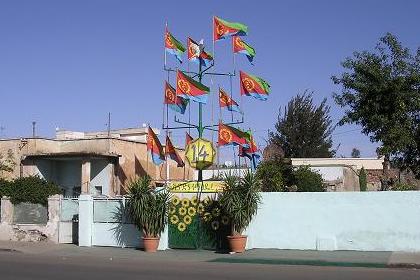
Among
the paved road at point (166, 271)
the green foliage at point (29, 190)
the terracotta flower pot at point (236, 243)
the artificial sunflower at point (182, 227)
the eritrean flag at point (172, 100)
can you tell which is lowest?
the paved road at point (166, 271)

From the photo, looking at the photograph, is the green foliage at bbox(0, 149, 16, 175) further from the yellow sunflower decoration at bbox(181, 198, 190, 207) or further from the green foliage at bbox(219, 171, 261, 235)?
the green foliage at bbox(219, 171, 261, 235)

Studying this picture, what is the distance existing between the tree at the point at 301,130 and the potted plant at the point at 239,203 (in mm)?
36083

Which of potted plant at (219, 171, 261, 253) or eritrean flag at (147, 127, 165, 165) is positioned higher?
eritrean flag at (147, 127, 165, 165)

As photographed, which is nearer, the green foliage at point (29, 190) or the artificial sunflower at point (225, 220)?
the artificial sunflower at point (225, 220)

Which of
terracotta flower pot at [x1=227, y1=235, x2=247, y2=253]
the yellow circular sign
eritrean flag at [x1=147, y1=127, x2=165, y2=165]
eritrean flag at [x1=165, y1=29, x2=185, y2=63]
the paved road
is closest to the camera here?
the paved road

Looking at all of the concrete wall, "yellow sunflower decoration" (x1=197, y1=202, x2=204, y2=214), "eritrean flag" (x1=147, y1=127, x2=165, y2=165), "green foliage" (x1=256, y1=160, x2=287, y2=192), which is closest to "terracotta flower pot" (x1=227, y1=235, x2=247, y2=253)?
the concrete wall

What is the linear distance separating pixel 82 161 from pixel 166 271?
21.2 metres

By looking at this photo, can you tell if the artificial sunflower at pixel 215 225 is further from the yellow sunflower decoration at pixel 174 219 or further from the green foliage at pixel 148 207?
the green foliage at pixel 148 207

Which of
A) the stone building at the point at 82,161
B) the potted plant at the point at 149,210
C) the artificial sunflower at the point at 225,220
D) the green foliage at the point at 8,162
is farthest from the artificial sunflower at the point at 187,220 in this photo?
the green foliage at the point at 8,162

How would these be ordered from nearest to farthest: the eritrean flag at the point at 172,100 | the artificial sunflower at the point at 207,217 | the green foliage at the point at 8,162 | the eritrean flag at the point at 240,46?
the artificial sunflower at the point at 207,217
the eritrean flag at the point at 240,46
the eritrean flag at the point at 172,100
the green foliage at the point at 8,162

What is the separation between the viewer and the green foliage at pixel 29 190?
2692cm

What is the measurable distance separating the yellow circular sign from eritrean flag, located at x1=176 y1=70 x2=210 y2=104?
2015mm

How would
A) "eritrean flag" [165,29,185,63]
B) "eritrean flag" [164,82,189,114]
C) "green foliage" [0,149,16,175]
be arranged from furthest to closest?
1. "green foliage" [0,149,16,175]
2. "eritrean flag" [165,29,185,63]
3. "eritrean flag" [164,82,189,114]

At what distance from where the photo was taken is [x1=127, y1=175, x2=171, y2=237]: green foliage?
22.7 metres
